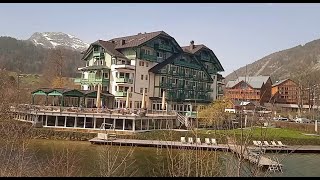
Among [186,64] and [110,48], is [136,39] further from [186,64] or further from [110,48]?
[186,64]

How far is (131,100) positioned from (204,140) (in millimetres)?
15220

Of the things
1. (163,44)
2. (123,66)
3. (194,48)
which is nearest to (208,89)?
(194,48)

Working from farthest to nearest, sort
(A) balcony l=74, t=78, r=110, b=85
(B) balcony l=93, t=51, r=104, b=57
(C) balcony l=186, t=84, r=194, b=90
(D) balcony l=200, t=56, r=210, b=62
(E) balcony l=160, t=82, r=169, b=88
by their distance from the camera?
(D) balcony l=200, t=56, r=210, b=62
(C) balcony l=186, t=84, r=194, b=90
(E) balcony l=160, t=82, r=169, b=88
(B) balcony l=93, t=51, r=104, b=57
(A) balcony l=74, t=78, r=110, b=85

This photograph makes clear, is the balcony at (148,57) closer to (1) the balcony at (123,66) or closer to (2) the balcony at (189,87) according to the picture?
(1) the balcony at (123,66)

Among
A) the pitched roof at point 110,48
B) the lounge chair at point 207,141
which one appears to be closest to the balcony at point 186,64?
the pitched roof at point 110,48

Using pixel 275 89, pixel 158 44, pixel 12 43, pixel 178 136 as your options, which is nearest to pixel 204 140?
pixel 178 136

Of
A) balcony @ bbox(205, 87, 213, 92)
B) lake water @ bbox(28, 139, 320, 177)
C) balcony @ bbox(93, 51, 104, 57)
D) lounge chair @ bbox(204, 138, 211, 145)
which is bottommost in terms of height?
lake water @ bbox(28, 139, 320, 177)

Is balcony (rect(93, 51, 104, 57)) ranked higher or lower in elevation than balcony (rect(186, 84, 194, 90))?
higher

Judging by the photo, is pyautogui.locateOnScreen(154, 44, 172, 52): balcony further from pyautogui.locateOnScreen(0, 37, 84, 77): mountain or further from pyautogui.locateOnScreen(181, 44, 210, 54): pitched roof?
pyautogui.locateOnScreen(0, 37, 84, 77): mountain

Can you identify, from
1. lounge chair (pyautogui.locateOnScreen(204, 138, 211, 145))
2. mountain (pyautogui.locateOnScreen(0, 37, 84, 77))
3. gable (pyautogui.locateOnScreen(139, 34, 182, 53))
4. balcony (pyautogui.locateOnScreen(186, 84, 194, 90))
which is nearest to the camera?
lounge chair (pyautogui.locateOnScreen(204, 138, 211, 145))

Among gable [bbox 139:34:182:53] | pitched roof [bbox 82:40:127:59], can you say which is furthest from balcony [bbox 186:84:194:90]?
pitched roof [bbox 82:40:127:59]

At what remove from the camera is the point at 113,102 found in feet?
167

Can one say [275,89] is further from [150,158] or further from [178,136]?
[150,158]

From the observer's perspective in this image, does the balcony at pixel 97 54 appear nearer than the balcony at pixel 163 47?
Yes
